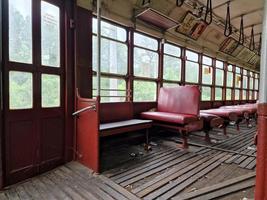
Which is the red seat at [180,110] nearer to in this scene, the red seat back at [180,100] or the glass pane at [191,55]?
the red seat back at [180,100]

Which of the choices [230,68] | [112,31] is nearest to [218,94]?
[230,68]

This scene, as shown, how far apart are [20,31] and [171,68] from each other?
3701 mm

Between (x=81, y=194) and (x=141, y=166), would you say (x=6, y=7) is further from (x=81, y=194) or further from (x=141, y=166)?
(x=141, y=166)

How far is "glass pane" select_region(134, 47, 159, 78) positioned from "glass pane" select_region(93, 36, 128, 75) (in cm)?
34

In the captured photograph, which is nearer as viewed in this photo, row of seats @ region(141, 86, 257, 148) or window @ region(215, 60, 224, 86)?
row of seats @ region(141, 86, 257, 148)

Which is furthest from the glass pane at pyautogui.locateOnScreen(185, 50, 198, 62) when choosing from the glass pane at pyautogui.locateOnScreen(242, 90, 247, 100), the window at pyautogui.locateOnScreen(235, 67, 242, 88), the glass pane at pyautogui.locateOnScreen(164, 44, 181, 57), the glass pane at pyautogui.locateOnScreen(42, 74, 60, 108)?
the glass pane at pyautogui.locateOnScreen(242, 90, 247, 100)

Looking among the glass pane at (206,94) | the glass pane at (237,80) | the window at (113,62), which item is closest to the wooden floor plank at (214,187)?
the window at (113,62)

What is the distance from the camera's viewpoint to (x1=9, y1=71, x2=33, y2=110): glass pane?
228cm

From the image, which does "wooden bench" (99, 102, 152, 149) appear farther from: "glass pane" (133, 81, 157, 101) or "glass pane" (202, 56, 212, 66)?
"glass pane" (202, 56, 212, 66)

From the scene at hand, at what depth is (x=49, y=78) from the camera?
2678mm

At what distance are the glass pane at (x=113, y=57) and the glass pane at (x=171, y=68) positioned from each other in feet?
4.48

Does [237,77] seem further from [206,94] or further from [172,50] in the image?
[172,50]

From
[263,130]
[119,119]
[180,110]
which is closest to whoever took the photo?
[263,130]

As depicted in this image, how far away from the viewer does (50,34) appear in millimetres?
2691
